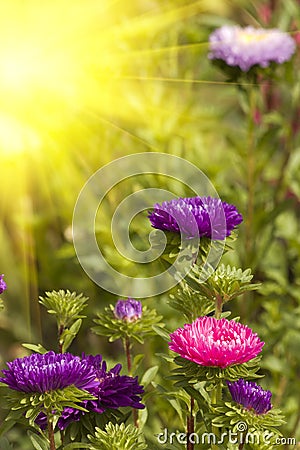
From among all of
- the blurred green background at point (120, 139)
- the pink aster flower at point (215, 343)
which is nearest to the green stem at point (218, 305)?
the pink aster flower at point (215, 343)

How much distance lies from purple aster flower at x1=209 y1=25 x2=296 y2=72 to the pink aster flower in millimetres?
622

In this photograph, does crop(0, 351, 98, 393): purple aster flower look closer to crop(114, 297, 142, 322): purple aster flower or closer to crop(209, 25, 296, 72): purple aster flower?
crop(114, 297, 142, 322): purple aster flower

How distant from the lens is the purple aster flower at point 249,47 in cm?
112

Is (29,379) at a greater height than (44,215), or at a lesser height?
lesser

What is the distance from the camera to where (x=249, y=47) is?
1.14 meters

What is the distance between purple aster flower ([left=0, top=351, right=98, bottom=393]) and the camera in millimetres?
551

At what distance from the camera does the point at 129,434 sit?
1.86 ft

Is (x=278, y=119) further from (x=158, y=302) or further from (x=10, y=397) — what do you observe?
(x=10, y=397)

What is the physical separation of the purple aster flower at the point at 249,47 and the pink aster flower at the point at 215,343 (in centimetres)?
62

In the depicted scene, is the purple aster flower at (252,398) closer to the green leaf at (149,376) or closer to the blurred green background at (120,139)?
the green leaf at (149,376)

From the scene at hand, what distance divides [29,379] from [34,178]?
111 centimetres

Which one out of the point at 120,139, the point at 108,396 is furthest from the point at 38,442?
the point at 120,139

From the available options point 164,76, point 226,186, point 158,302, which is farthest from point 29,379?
point 164,76

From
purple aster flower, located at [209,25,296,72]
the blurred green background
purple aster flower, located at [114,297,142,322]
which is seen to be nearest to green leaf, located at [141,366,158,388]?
purple aster flower, located at [114,297,142,322]
